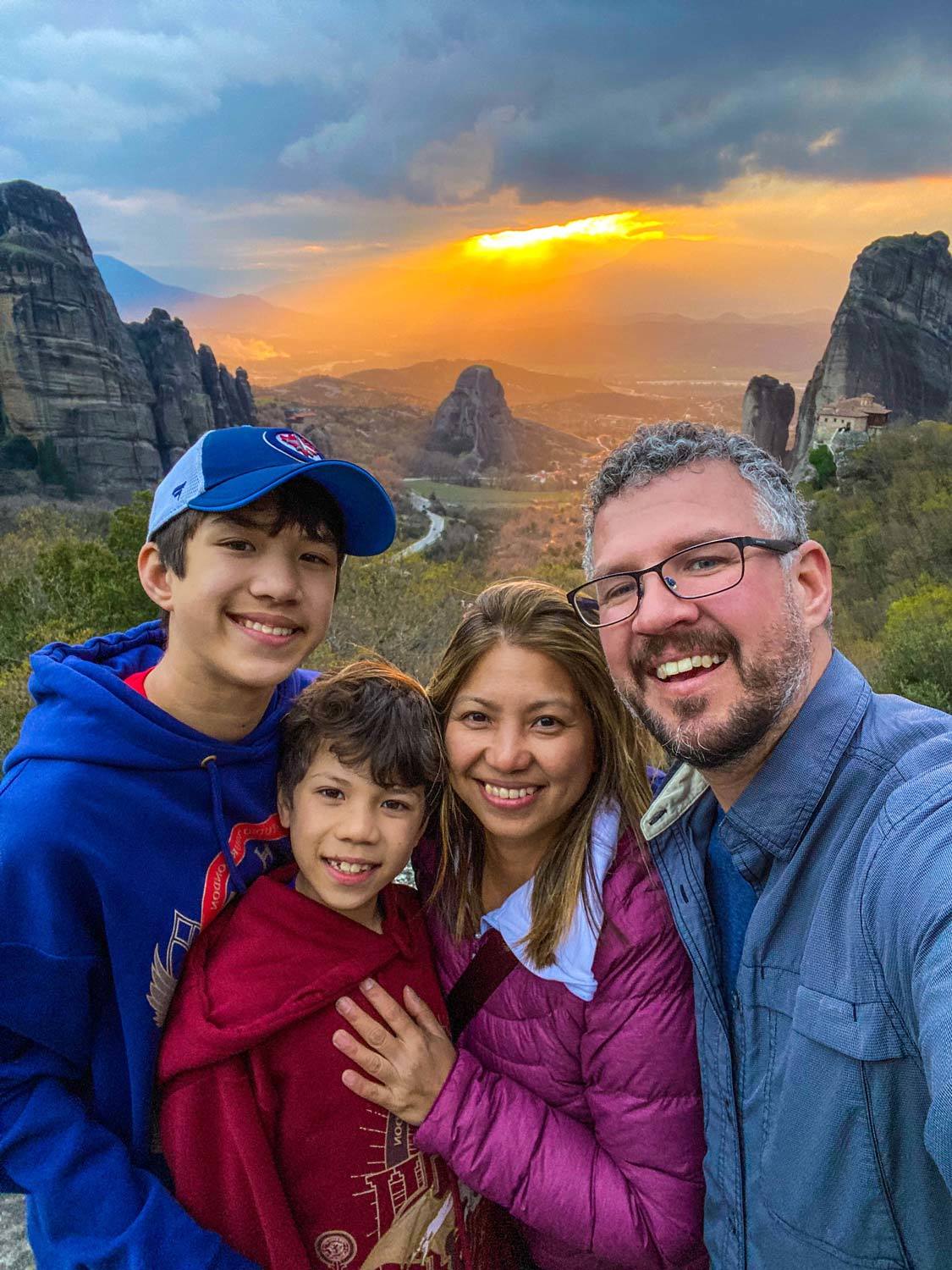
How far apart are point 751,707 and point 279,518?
125 cm

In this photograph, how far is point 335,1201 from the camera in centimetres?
180

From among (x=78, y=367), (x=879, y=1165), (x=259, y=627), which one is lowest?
(x=879, y=1165)

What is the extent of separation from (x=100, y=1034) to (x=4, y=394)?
190 ft

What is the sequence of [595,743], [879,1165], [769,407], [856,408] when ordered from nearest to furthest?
[879,1165] → [595,743] → [856,408] → [769,407]

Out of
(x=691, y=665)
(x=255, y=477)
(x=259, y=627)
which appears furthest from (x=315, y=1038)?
(x=255, y=477)

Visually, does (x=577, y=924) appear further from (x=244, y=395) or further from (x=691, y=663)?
(x=244, y=395)

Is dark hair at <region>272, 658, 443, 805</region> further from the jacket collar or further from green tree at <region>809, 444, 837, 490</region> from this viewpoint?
green tree at <region>809, 444, 837, 490</region>

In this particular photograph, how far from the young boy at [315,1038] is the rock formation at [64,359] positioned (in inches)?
2166

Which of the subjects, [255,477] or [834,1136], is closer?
[834,1136]

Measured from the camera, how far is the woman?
70.8 inches

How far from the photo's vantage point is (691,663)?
179cm

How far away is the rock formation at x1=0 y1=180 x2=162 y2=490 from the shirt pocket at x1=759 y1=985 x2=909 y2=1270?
5605cm

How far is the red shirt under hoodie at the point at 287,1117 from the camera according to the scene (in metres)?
1.72

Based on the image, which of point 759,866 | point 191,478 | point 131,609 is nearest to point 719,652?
point 759,866
